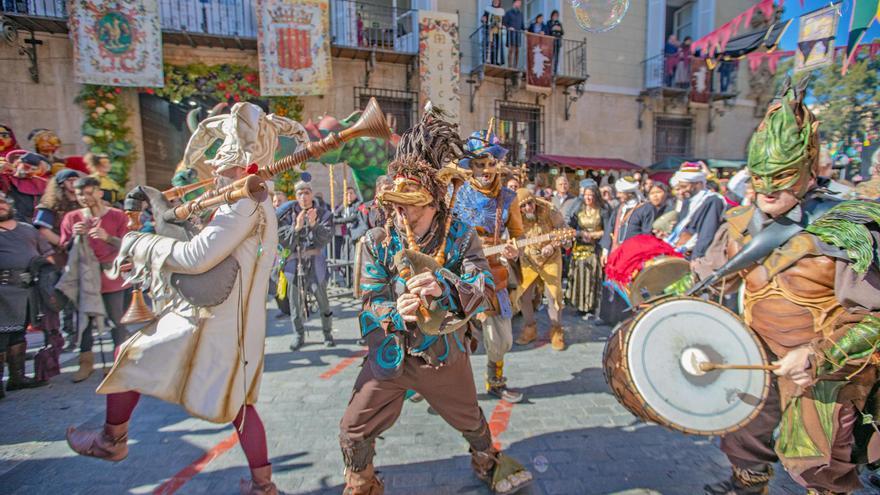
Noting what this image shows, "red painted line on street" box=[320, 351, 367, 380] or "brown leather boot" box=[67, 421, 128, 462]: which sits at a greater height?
"brown leather boot" box=[67, 421, 128, 462]

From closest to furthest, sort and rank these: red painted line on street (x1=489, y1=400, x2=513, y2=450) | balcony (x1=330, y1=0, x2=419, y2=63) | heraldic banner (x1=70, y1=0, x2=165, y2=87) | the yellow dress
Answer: red painted line on street (x1=489, y1=400, x2=513, y2=450), the yellow dress, heraldic banner (x1=70, y1=0, x2=165, y2=87), balcony (x1=330, y1=0, x2=419, y2=63)

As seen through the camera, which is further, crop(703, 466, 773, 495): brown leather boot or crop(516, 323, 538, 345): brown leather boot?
crop(516, 323, 538, 345): brown leather boot

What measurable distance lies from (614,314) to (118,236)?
6.39 m

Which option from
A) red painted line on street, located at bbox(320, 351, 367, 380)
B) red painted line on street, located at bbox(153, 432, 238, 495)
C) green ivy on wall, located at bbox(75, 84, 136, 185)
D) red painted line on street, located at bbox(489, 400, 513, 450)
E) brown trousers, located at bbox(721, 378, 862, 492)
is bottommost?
red painted line on street, located at bbox(320, 351, 367, 380)

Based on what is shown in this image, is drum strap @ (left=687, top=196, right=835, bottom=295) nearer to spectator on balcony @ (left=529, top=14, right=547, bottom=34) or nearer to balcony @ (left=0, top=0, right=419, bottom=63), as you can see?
→ balcony @ (left=0, top=0, right=419, bottom=63)

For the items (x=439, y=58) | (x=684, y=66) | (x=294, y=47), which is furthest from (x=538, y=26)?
(x=294, y=47)

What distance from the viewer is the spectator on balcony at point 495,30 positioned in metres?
Answer: 12.5

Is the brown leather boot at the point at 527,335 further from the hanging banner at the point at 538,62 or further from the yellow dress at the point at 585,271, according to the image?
the hanging banner at the point at 538,62

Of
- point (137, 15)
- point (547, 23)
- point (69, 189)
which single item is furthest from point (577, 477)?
point (547, 23)

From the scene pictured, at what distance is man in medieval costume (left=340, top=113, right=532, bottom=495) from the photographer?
7.12ft

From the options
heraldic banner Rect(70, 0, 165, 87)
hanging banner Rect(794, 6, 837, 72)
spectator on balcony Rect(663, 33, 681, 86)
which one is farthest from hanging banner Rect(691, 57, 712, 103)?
heraldic banner Rect(70, 0, 165, 87)

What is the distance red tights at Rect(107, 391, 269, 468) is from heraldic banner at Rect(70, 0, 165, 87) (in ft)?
32.6

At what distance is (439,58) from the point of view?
1202 centimetres

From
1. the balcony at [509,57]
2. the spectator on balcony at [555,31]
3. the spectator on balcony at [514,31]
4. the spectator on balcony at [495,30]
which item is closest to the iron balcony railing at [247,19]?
the balcony at [509,57]
